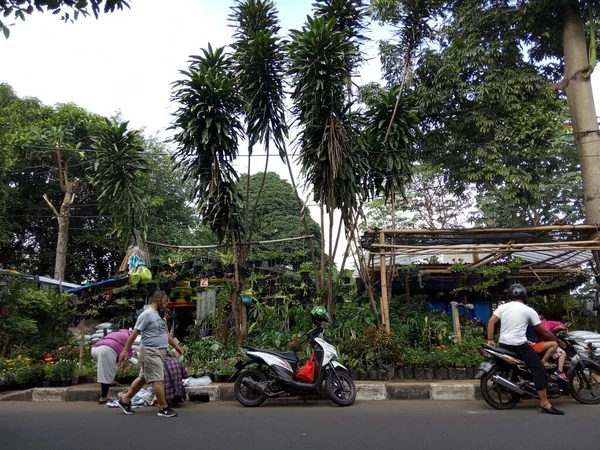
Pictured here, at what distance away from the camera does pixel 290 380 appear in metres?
6.76

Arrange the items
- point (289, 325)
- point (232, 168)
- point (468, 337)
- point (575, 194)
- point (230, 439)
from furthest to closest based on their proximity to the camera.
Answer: point (575, 194) → point (289, 325) → point (232, 168) → point (468, 337) → point (230, 439)

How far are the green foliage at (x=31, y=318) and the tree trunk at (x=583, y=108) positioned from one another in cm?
1137

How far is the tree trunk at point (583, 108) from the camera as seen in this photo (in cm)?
1099

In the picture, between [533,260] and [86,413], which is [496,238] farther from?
[86,413]

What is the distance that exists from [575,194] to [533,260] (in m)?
8.20

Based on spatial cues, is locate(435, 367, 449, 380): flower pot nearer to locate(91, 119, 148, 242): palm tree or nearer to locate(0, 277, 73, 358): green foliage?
locate(91, 119, 148, 242): palm tree

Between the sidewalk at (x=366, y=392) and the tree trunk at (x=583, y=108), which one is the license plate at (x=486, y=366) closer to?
the sidewalk at (x=366, y=392)

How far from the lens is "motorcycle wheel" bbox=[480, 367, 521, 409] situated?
20.8 ft

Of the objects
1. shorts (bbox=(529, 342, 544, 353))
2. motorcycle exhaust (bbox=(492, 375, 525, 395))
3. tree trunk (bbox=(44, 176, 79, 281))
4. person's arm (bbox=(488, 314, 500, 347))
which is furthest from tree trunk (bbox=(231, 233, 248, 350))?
tree trunk (bbox=(44, 176, 79, 281))

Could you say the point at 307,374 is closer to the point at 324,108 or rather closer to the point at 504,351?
the point at 504,351

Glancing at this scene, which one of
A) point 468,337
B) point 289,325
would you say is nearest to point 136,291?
point 289,325

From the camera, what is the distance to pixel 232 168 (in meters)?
9.72

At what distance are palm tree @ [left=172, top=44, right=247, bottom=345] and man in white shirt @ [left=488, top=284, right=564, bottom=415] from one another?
4697 mm

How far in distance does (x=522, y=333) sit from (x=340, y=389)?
2393mm
